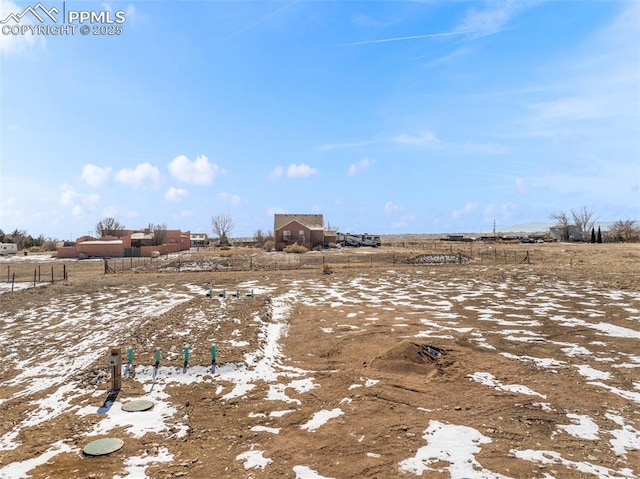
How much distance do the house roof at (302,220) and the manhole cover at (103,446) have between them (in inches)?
2277

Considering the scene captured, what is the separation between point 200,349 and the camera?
10.9 m

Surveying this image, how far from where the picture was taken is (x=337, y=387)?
8.51m

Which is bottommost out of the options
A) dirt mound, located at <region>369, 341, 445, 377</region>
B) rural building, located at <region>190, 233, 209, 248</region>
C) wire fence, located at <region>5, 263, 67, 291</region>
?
dirt mound, located at <region>369, 341, 445, 377</region>

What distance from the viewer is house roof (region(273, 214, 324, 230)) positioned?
64.9 m

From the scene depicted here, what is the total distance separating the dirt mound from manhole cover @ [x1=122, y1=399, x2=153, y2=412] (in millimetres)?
5225

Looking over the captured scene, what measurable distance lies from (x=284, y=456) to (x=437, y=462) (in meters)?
2.37

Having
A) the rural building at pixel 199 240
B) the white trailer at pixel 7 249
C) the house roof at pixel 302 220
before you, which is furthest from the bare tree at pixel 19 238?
the house roof at pixel 302 220

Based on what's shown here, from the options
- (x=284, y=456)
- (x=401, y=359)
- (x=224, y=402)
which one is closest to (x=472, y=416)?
(x=401, y=359)

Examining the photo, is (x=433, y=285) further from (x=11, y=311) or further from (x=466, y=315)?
(x=11, y=311)

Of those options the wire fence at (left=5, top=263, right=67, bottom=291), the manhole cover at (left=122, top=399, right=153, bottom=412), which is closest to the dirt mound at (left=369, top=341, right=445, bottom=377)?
the manhole cover at (left=122, top=399, right=153, bottom=412)

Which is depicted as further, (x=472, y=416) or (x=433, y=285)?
(x=433, y=285)

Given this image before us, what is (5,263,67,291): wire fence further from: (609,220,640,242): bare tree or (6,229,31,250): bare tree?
(609,220,640,242): bare tree

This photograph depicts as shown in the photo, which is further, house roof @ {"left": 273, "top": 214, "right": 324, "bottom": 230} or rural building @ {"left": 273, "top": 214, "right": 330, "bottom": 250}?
house roof @ {"left": 273, "top": 214, "right": 324, "bottom": 230}

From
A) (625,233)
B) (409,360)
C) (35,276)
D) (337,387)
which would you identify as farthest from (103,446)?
(625,233)
